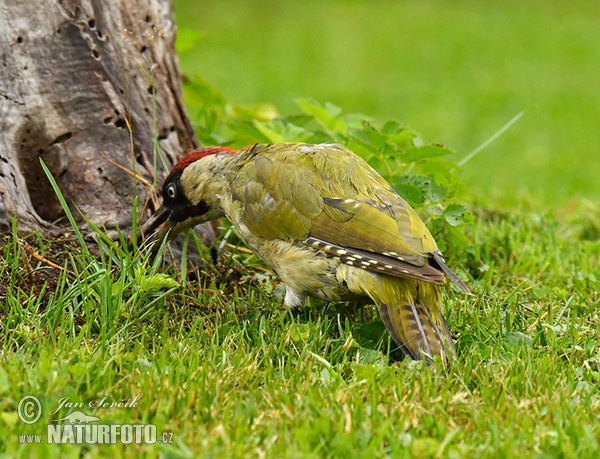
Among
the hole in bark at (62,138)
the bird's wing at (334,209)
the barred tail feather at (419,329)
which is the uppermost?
the hole in bark at (62,138)

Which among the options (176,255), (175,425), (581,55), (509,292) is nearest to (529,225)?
(509,292)

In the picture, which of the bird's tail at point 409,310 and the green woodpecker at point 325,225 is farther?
the green woodpecker at point 325,225

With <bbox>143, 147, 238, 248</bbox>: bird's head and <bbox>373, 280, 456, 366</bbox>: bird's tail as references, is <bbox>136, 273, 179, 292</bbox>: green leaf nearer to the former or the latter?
<bbox>143, 147, 238, 248</bbox>: bird's head

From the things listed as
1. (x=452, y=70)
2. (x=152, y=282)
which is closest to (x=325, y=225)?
(x=152, y=282)

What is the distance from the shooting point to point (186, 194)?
454cm

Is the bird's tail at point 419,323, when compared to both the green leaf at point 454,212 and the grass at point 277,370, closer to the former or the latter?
the grass at point 277,370

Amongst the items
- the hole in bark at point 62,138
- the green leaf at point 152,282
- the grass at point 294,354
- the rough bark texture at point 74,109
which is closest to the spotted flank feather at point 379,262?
the grass at point 294,354

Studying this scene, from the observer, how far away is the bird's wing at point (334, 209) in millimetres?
3852

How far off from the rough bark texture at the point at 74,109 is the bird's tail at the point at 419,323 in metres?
1.52

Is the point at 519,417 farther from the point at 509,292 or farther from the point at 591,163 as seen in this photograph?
the point at 591,163

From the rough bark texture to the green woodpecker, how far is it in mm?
305

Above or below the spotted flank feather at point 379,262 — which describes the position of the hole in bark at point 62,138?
above

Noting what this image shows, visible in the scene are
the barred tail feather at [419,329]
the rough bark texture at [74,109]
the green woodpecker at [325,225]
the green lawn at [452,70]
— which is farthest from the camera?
the green lawn at [452,70]

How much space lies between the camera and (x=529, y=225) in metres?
5.84
